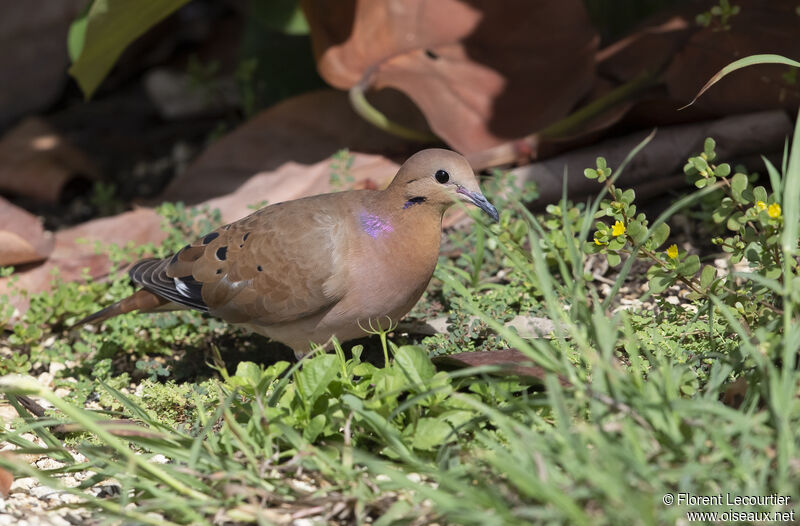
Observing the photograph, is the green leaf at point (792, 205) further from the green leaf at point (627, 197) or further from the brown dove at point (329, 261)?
the brown dove at point (329, 261)

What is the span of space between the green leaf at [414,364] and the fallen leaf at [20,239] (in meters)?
2.24

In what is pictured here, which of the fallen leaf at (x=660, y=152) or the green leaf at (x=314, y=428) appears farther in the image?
the fallen leaf at (x=660, y=152)

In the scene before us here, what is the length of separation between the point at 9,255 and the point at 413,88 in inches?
75.7

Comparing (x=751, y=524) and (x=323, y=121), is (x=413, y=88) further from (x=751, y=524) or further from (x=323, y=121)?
(x=751, y=524)

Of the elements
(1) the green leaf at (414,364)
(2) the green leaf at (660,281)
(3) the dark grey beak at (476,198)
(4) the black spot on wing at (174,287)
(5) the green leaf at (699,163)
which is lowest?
(4) the black spot on wing at (174,287)

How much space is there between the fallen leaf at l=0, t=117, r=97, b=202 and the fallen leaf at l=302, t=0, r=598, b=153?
1.85 m

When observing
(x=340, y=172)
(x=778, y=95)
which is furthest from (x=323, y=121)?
(x=778, y=95)

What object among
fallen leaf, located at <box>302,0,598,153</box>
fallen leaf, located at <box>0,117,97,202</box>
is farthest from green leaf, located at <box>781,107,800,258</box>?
fallen leaf, located at <box>0,117,97,202</box>

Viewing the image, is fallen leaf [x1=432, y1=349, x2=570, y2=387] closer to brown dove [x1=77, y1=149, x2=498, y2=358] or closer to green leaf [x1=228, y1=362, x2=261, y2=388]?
brown dove [x1=77, y1=149, x2=498, y2=358]

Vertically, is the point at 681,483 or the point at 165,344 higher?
the point at 681,483

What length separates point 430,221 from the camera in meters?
2.98

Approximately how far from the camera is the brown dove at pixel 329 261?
2930mm

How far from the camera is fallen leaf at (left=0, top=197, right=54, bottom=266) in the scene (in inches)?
156

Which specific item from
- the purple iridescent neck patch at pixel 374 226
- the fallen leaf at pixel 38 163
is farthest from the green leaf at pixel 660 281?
the fallen leaf at pixel 38 163
